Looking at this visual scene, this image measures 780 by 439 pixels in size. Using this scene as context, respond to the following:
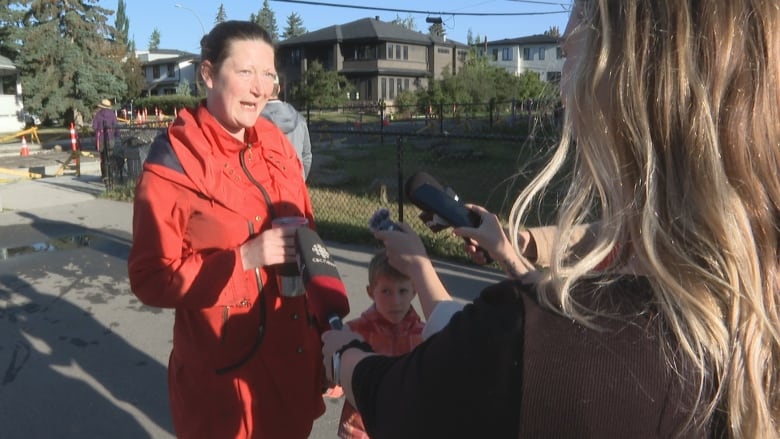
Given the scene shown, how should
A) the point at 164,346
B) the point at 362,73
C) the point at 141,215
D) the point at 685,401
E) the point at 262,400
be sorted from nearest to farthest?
the point at 685,401, the point at 141,215, the point at 262,400, the point at 164,346, the point at 362,73

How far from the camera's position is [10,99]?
35.7 metres

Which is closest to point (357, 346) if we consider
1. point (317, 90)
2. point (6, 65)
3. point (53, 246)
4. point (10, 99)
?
point (53, 246)

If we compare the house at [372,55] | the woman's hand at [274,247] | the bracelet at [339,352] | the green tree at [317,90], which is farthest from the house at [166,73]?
the bracelet at [339,352]

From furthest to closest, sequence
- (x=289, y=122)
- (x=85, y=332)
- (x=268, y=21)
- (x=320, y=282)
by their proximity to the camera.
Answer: (x=268, y=21) → (x=289, y=122) → (x=85, y=332) → (x=320, y=282)

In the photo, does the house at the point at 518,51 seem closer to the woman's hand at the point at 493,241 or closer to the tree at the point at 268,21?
the tree at the point at 268,21

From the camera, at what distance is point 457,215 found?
6.86 ft

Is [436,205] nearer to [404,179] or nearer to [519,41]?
[404,179]

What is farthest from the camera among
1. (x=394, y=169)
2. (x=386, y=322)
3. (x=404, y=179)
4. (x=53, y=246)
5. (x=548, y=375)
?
(x=394, y=169)

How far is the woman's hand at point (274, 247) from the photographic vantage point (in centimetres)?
203

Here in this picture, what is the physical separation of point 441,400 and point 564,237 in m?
0.34

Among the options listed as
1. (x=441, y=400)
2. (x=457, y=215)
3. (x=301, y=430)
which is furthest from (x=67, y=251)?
(x=441, y=400)

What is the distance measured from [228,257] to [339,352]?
0.76 meters

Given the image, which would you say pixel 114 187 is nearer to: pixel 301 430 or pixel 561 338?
pixel 301 430

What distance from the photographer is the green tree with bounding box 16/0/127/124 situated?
34.8 m
